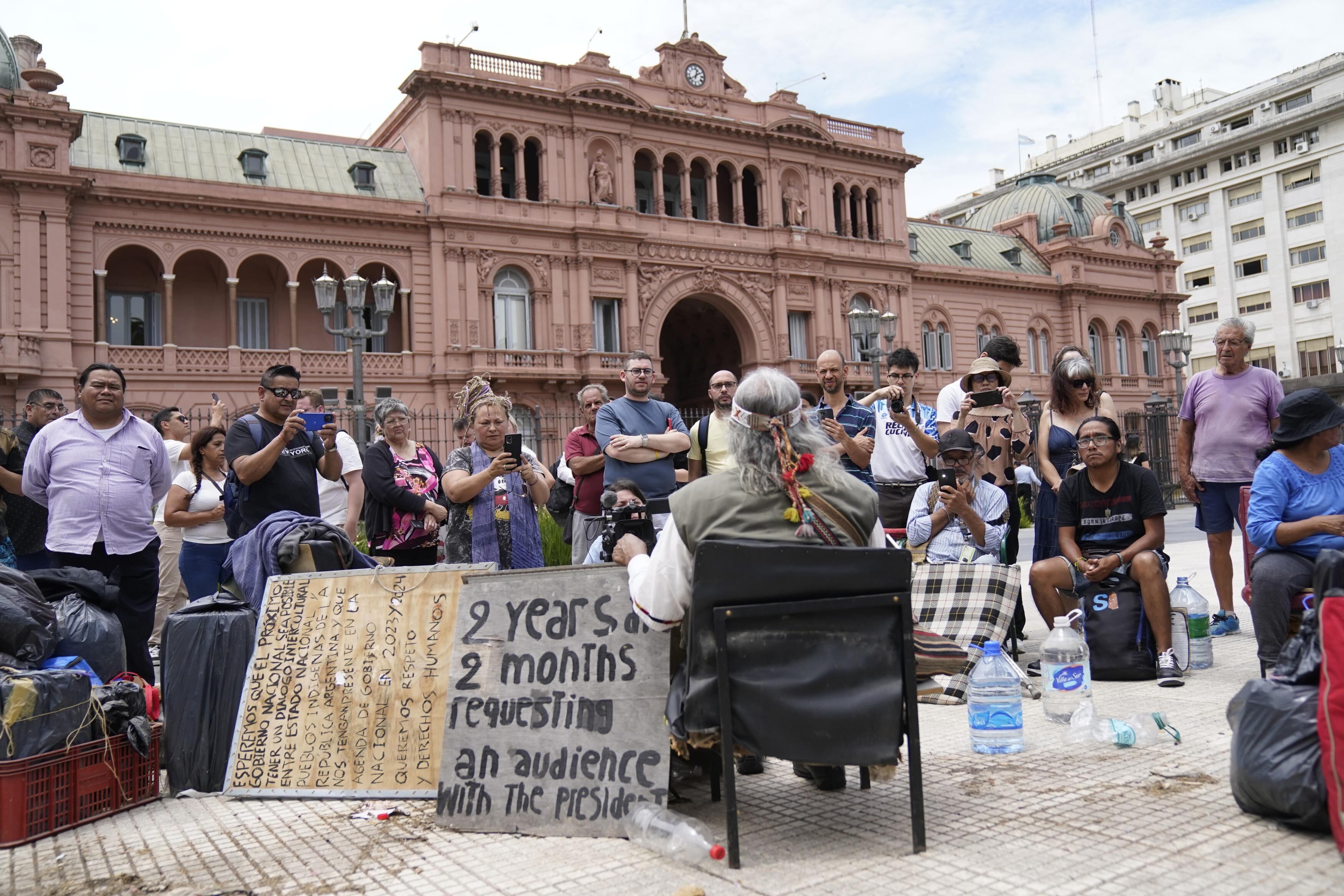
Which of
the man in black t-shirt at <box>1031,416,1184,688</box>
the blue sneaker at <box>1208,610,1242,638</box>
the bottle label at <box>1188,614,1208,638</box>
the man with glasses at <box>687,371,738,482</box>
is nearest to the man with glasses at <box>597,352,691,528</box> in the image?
Result: the man with glasses at <box>687,371,738,482</box>

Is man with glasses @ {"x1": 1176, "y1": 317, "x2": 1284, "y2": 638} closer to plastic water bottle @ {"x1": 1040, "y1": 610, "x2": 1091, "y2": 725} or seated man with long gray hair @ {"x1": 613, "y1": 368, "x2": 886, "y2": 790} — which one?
plastic water bottle @ {"x1": 1040, "y1": 610, "x2": 1091, "y2": 725}

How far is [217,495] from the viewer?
22.7 ft

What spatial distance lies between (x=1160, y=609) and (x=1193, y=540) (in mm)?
10989

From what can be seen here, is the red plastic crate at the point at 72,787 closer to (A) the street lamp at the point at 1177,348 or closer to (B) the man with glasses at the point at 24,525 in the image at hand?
(B) the man with glasses at the point at 24,525

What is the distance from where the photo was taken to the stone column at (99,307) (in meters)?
24.6

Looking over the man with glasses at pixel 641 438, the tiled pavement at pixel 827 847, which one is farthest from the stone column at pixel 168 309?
the tiled pavement at pixel 827 847

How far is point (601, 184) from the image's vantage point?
98.6 feet

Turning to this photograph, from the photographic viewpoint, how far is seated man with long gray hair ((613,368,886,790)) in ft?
11.3

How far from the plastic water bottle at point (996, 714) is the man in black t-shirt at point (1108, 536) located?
1.76 meters

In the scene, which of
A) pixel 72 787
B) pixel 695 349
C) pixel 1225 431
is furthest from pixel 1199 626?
pixel 695 349

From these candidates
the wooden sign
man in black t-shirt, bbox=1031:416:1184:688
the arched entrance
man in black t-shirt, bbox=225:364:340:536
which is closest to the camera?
the wooden sign

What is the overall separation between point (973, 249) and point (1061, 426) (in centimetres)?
3753

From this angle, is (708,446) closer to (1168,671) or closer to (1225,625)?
(1168,671)

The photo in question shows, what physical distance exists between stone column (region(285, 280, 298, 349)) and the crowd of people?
1952cm
